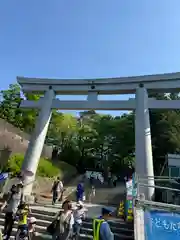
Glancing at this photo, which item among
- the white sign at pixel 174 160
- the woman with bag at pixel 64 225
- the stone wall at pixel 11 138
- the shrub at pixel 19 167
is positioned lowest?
the woman with bag at pixel 64 225

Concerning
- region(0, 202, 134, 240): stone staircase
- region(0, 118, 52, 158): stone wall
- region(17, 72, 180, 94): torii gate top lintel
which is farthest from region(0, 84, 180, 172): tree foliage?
region(0, 202, 134, 240): stone staircase

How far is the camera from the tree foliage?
57.6 feet

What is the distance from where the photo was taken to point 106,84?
12695mm

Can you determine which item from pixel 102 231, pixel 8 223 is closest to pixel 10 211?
pixel 8 223

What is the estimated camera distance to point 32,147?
444 inches

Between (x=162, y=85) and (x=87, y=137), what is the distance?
1707 cm

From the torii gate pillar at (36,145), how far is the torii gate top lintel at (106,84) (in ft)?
2.41

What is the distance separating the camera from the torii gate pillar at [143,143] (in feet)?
31.0

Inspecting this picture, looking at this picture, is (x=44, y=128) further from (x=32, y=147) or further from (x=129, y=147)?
(x=129, y=147)

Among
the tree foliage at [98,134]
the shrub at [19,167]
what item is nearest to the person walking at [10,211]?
the shrub at [19,167]

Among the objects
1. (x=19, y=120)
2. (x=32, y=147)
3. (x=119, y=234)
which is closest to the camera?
(x=119, y=234)

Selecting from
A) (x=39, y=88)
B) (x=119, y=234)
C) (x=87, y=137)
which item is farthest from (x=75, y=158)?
(x=119, y=234)

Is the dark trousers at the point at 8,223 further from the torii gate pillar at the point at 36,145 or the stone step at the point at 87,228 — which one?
the torii gate pillar at the point at 36,145

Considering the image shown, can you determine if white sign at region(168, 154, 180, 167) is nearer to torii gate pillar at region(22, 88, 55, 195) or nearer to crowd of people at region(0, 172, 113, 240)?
torii gate pillar at region(22, 88, 55, 195)
